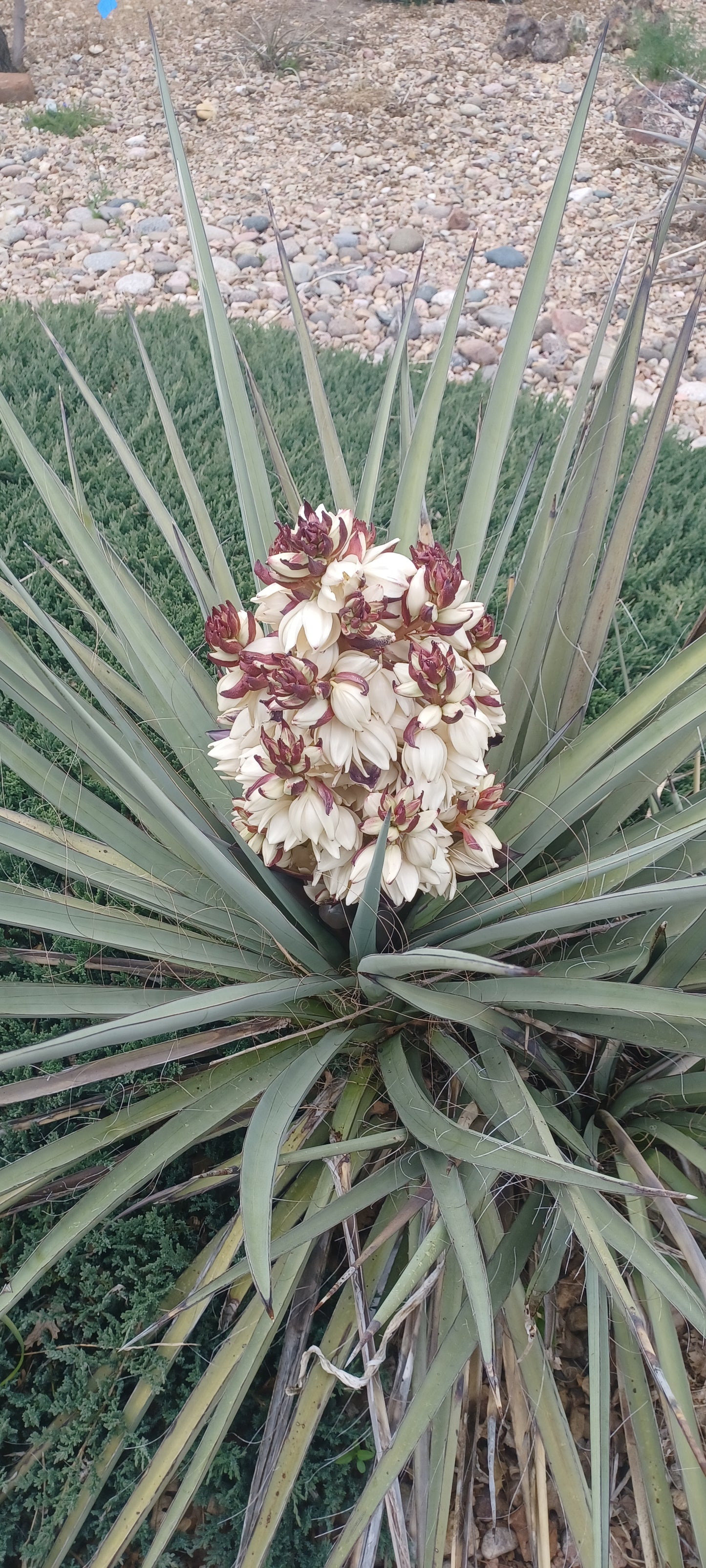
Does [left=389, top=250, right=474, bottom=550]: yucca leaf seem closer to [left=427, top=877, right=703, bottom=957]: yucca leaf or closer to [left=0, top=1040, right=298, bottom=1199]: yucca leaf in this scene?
[left=427, top=877, right=703, bottom=957]: yucca leaf

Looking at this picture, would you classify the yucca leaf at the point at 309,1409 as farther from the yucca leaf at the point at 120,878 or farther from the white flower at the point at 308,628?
the white flower at the point at 308,628

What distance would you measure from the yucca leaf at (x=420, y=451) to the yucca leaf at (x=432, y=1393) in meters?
1.02

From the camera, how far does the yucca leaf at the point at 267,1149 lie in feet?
3.10

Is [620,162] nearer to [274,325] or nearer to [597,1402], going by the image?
[274,325]

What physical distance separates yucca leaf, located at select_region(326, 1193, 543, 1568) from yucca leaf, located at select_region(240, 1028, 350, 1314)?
0.20 metres

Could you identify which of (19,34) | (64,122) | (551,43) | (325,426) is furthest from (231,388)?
(19,34)

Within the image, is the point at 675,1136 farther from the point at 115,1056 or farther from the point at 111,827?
the point at 111,827

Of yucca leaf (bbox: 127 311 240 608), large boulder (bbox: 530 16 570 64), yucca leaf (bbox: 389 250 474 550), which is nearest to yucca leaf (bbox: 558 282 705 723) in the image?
yucca leaf (bbox: 389 250 474 550)

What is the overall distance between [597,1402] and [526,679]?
93 centimetres

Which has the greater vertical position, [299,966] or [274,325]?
[274,325]

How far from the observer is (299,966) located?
1438 millimetres

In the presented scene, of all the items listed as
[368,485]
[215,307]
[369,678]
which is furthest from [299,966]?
[215,307]

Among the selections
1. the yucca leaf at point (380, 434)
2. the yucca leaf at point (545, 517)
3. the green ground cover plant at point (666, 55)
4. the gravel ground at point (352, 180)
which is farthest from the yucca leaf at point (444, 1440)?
the green ground cover plant at point (666, 55)

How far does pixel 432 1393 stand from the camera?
1098 mm
